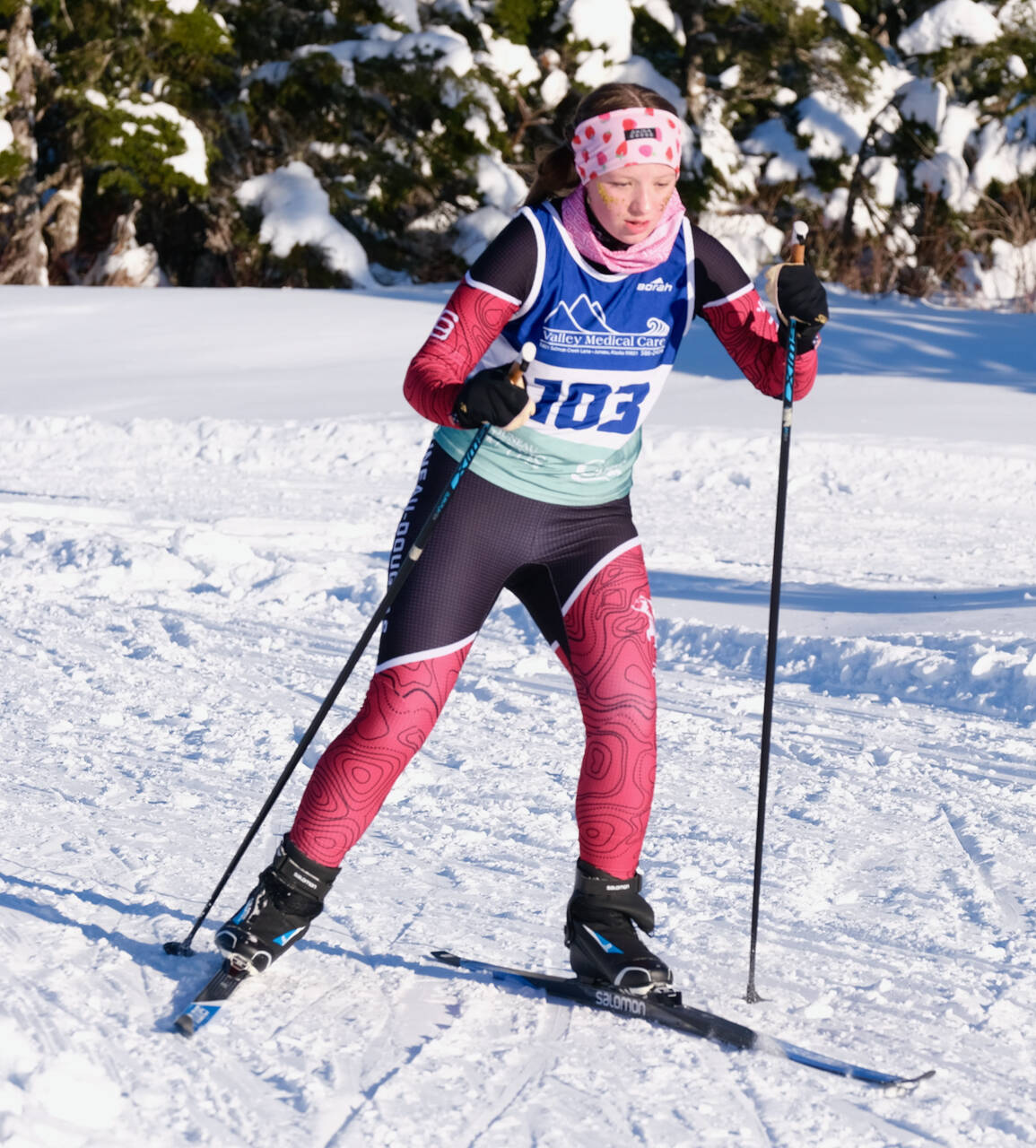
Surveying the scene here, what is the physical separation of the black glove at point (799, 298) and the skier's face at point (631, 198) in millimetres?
294

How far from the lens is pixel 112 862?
368 centimetres

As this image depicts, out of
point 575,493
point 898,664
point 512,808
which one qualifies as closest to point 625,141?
point 575,493

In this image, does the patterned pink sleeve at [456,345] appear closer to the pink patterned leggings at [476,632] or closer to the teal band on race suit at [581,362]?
the teal band on race suit at [581,362]

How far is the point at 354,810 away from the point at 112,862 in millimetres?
1096

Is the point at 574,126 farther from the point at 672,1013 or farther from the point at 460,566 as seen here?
the point at 672,1013

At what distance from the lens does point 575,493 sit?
9.53 feet

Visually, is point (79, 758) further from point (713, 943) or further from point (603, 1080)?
point (603, 1080)

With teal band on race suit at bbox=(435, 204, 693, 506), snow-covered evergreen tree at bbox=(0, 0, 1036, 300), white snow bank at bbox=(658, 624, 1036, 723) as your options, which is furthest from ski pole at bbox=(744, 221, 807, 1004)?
snow-covered evergreen tree at bbox=(0, 0, 1036, 300)

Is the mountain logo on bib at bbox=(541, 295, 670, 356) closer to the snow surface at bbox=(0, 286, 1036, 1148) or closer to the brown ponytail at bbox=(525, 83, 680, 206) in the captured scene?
the brown ponytail at bbox=(525, 83, 680, 206)

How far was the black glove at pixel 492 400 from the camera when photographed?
2604 millimetres

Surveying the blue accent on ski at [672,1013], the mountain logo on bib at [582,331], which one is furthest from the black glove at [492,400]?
the blue accent on ski at [672,1013]

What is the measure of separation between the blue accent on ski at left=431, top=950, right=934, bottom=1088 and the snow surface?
0.11ft

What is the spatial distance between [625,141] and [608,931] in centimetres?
152

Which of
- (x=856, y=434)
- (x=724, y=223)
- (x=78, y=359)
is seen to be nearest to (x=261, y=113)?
(x=724, y=223)
